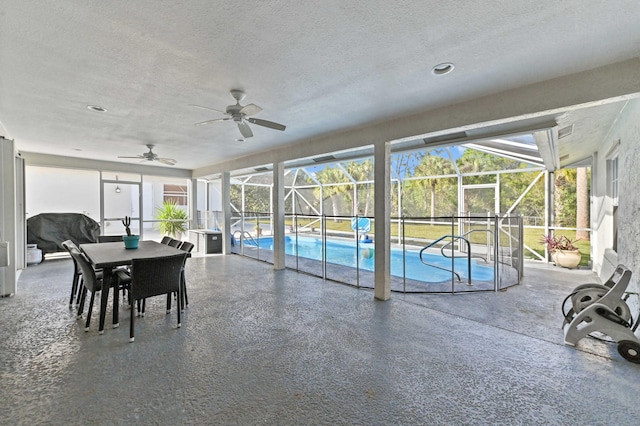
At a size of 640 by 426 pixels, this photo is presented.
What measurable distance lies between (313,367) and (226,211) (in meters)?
6.59

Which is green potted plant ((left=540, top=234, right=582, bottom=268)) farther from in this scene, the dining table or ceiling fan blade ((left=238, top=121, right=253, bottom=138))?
the dining table

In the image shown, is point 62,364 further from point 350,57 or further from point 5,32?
point 350,57

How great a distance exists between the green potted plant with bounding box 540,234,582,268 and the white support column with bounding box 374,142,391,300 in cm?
475

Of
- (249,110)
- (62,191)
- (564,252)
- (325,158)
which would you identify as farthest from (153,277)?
(564,252)

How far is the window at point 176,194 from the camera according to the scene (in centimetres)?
959

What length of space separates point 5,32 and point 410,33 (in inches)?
112

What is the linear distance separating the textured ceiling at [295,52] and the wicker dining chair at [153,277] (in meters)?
1.83

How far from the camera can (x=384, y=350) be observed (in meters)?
2.73

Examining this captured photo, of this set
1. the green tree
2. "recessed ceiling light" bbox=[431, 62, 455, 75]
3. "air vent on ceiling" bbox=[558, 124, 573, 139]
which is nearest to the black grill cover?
"recessed ceiling light" bbox=[431, 62, 455, 75]

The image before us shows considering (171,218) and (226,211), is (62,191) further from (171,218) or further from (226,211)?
(226,211)

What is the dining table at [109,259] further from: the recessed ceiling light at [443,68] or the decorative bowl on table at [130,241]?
the recessed ceiling light at [443,68]

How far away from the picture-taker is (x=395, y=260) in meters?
8.13

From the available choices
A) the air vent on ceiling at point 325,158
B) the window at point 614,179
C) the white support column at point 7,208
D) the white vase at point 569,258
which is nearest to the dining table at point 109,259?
the white support column at point 7,208

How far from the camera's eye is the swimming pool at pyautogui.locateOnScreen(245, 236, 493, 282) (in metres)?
6.34
